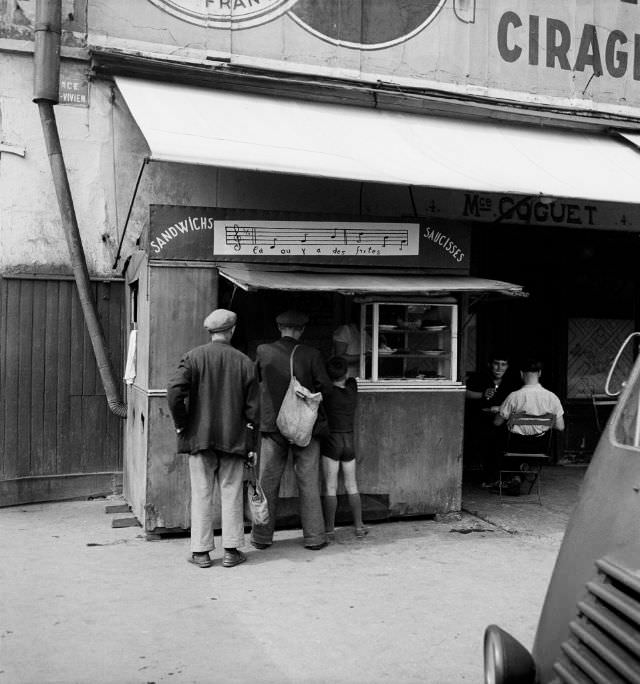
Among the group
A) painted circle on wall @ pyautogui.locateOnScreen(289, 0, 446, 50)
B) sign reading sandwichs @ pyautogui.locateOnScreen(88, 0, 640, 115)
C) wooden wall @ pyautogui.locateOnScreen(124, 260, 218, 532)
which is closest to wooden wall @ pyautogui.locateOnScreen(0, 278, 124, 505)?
wooden wall @ pyautogui.locateOnScreen(124, 260, 218, 532)

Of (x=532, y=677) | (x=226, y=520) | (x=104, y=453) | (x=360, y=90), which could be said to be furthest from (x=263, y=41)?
(x=532, y=677)

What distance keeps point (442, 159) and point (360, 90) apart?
1.67 meters

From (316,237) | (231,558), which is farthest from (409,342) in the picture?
(231,558)

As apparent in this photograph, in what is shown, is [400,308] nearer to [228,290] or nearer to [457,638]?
[228,290]

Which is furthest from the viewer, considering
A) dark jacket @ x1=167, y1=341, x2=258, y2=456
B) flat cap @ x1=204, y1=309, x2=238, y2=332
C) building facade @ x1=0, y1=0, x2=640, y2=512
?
building facade @ x1=0, y1=0, x2=640, y2=512

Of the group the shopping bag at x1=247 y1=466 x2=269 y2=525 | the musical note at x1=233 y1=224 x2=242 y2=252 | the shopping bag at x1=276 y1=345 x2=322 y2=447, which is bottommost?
the shopping bag at x1=247 y1=466 x2=269 y2=525

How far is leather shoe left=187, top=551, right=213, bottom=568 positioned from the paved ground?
0.25 ft

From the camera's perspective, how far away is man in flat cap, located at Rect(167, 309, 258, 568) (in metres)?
5.98

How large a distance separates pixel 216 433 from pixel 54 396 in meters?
2.82

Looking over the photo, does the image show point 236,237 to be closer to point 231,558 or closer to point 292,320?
point 292,320

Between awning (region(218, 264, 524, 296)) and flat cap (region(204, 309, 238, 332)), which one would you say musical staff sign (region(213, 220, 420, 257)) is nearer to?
awning (region(218, 264, 524, 296))

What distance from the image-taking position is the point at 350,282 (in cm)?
668

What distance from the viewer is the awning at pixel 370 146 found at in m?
6.67

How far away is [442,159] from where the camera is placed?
7832 mm
